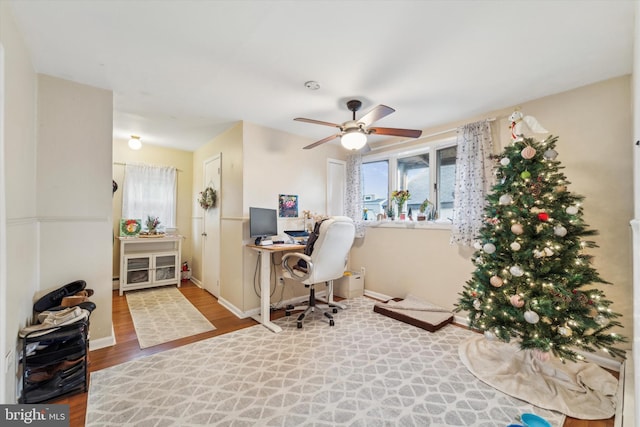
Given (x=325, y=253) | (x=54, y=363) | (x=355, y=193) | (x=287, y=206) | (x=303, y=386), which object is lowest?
(x=303, y=386)

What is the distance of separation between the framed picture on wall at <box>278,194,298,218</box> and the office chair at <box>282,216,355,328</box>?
785 millimetres

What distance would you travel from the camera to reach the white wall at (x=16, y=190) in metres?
1.45

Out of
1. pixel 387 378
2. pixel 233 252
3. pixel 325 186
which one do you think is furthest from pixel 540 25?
pixel 233 252

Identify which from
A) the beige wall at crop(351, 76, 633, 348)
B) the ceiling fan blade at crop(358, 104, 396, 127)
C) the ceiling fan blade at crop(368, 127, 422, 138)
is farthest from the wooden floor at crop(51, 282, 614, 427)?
the ceiling fan blade at crop(358, 104, 396, 127)

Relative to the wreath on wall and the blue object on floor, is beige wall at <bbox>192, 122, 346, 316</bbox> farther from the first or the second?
the blue object on floor

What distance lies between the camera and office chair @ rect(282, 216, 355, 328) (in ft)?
8.82

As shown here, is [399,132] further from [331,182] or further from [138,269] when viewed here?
[138,269]

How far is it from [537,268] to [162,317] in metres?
3.88

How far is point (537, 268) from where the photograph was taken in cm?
195

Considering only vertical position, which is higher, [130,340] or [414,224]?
[414,224]

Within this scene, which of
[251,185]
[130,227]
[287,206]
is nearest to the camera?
[251,185]

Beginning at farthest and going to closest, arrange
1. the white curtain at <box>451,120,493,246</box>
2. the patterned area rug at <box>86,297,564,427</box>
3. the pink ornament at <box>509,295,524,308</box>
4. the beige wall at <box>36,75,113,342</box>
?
1. the white curtain at <box>451,120,493,246</box>
2. the beige wall at <box>36,75,113,342</box>
3. the pink ornament at <box>509,295,524,308</box>
4. the patterned area rug at <box>86,297,564,427</box>

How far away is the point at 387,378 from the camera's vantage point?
1997mm

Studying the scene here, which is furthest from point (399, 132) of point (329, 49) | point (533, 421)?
point (533, 421)
